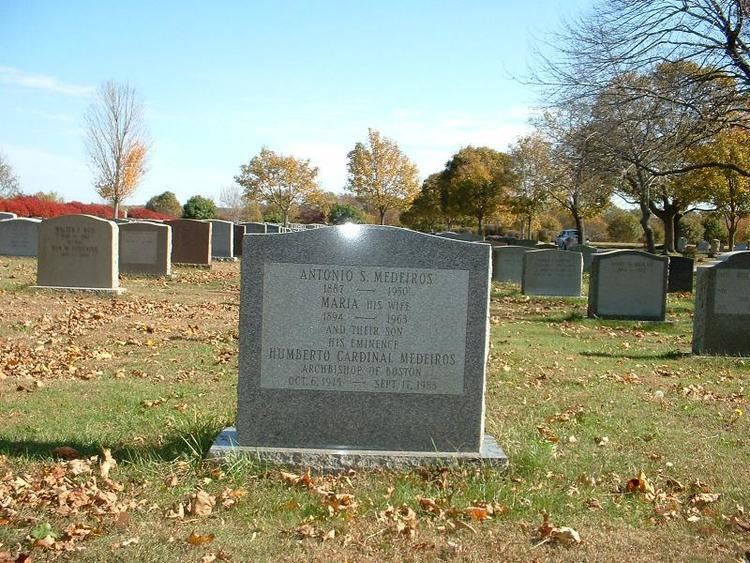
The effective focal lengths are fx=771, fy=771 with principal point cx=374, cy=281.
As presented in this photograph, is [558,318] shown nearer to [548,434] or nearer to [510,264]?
[510,264]

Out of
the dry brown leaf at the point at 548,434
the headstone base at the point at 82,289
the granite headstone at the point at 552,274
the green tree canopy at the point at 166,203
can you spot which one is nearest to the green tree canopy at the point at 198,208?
the green tree canopy at the point at 166,203

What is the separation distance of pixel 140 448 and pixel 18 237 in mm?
21592

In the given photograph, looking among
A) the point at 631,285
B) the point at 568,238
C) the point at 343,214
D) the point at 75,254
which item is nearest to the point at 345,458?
the point at 75,254

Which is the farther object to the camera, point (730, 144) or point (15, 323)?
point (730, 144)

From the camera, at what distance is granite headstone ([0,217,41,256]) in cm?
2436

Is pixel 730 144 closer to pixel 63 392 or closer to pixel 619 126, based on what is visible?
pixel 619 126

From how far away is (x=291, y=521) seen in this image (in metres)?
4.23

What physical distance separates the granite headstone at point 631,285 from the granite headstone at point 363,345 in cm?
1146

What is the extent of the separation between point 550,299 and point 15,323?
13.4 meters

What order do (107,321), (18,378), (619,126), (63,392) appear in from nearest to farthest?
(63,392) < (18,378) < (107,321) < (619,126)

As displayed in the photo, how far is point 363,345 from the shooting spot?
523 centimetres

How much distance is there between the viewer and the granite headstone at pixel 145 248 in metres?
20.3

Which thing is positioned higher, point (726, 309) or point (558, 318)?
point (726, 309)

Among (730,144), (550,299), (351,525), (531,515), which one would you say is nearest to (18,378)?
(351,525)
